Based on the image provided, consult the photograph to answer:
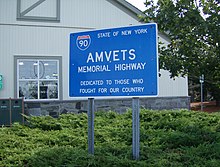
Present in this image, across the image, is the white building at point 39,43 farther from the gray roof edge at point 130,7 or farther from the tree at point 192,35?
the tree at point 192,35

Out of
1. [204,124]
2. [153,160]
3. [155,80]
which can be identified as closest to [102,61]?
[155,80]

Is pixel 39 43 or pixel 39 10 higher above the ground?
pixel 39 10

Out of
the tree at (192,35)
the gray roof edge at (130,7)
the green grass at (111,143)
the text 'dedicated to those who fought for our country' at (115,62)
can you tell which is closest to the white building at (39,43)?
the gray roof edge at (130,7)

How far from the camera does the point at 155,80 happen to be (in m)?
4.69

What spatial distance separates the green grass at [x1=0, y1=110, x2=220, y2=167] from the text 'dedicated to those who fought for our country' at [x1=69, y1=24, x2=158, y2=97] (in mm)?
873

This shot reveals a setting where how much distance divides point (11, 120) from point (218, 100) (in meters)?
23.8

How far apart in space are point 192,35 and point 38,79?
8399 millimetres

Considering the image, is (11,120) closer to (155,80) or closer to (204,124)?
(204,124)

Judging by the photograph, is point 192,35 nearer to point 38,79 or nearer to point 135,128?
point 135,128

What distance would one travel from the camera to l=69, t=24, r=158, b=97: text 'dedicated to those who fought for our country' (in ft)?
15.7

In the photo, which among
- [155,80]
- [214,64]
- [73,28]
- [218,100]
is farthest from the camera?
[218,100]

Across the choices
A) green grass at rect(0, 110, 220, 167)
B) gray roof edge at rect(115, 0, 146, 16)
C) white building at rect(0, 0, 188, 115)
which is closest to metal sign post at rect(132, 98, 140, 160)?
green grass at rect(0, 110, 220, 167)

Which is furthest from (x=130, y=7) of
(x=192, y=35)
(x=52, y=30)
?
(x=192, y=35)

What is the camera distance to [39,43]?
1480cm
